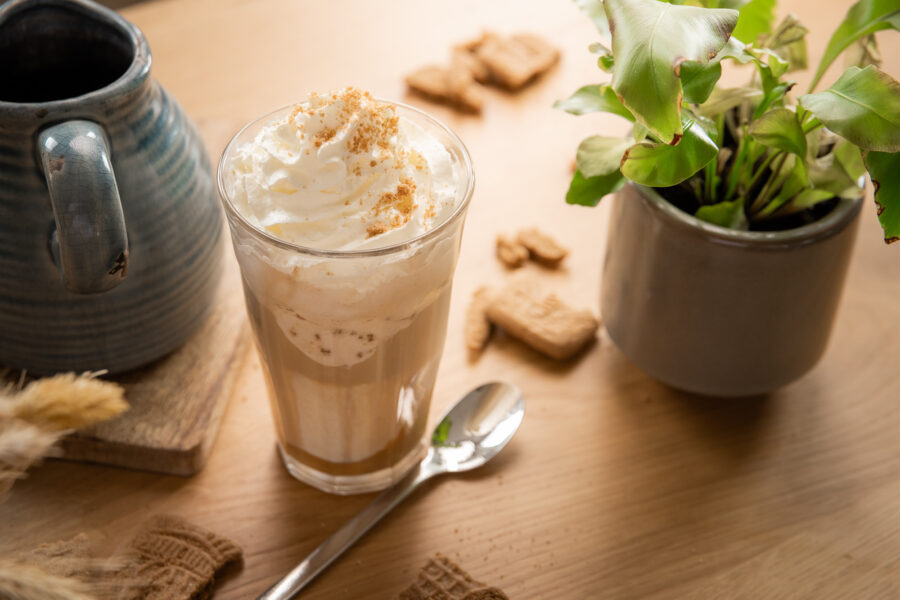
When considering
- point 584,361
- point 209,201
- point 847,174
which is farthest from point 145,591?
point 847,174

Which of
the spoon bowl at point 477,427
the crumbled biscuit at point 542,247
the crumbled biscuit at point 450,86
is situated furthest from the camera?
the crumbled biscuit at point 450,86

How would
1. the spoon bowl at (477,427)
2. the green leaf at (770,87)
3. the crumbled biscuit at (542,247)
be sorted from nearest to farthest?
the green leaf at (770,87)
the spoon bowl at (477,427)
the crumbled biscuit at (542,247)

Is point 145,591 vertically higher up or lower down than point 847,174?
lower down

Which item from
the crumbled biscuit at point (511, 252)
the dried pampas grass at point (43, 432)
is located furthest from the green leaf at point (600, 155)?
the dried pampas grass at point (43, 432)

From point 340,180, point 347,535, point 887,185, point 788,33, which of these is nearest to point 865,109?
point 887,185

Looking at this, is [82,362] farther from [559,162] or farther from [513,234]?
[559,162]

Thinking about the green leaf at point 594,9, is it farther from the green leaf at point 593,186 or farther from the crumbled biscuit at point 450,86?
the crumbled biscuit at point 450,86

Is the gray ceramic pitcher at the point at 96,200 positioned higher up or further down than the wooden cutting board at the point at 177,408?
higher up

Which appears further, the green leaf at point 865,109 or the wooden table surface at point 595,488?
the wooden table surface at point 595,488
